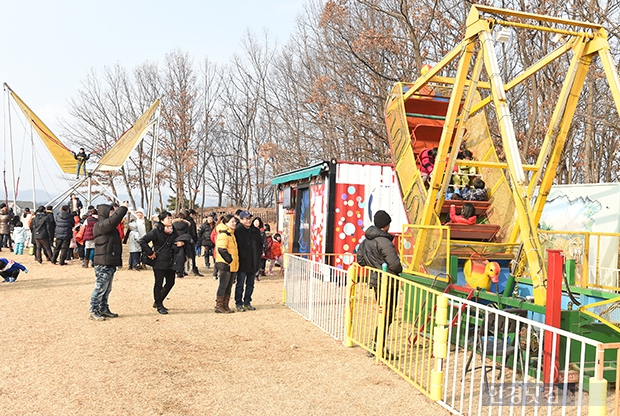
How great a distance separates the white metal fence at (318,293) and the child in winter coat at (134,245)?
5.68 metres

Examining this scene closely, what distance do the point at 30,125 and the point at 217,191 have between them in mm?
30794

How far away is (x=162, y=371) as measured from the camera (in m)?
6.08

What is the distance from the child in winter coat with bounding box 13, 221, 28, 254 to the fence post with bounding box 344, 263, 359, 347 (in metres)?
16.3

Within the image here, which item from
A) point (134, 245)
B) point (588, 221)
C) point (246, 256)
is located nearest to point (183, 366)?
point (246, 256)

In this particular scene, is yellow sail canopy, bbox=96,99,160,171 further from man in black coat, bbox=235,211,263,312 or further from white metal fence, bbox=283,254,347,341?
white metal fence, bbox=283,254,347,341

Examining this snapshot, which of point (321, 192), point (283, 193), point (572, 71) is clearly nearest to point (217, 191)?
point (283, 193)

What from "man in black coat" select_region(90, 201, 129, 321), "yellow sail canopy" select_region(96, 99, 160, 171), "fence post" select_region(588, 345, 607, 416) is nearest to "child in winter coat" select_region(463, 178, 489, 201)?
"man in black coat" select_region(90, 201, 129, 321)

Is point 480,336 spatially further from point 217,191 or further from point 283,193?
point 217,191

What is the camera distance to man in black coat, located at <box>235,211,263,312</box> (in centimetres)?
956

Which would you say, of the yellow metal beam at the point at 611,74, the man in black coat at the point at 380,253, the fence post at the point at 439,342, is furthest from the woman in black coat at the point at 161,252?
the yellow metal beam at the point at 611,74

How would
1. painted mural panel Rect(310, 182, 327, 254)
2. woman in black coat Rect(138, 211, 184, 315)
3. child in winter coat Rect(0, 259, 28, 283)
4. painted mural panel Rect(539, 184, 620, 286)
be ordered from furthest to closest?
painted mural panel Rect(310, 182, 327, 254) → child in winter coat Rect(0, 259, 28, 283) → painted mural panel Rect(539, 184, 620, 286) → woman in black coat Rect(138, 211, 184, 315)

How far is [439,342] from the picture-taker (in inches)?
196

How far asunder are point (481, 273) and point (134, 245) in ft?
34.4

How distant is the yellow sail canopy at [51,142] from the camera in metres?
21.2
